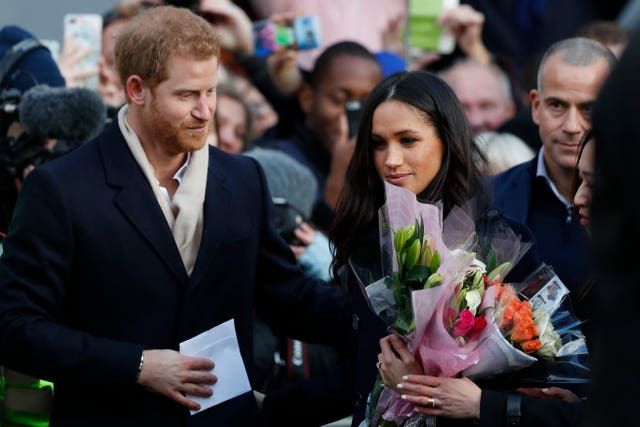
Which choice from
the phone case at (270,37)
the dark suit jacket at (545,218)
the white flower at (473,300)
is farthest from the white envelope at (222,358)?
the phone case at (270,37)

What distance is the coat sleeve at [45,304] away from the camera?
10.8ft

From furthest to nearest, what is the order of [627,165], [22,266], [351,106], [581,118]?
[351,106], [581,118], [22,266], [627,165]

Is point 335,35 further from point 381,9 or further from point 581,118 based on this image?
point 581,118

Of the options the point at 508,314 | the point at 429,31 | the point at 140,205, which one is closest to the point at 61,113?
the point at 140,205

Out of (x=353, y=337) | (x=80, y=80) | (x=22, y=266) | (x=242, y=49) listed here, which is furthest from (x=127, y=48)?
(x=242, y=49)

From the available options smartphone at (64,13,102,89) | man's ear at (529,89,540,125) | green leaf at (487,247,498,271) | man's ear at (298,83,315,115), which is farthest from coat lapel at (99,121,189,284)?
man's ear at (298,83,315,115)

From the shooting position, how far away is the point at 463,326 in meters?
2.86

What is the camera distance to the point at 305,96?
7.07m

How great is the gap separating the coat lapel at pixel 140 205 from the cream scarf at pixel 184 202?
26 mm

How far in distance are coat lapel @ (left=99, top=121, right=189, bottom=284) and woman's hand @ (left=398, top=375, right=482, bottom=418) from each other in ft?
2.73

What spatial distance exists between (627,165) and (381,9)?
665cm

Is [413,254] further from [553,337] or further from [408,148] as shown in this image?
[408,148]

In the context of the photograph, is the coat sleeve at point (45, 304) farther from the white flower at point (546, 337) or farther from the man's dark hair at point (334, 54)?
the man's dark hair at point (334, 54)

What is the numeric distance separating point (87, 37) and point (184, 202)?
265cm
